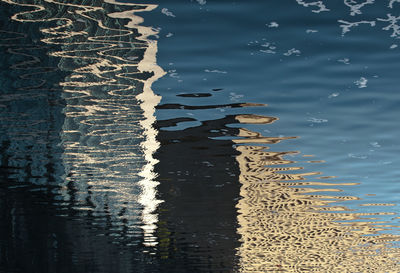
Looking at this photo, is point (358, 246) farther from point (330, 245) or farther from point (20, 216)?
point (20, 216)

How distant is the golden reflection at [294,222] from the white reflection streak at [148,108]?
37.9 inches

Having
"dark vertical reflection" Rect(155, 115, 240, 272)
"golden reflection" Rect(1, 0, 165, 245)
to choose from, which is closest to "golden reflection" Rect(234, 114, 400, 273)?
"dark vertical reflection" Rect(155, 115, 240, 272)

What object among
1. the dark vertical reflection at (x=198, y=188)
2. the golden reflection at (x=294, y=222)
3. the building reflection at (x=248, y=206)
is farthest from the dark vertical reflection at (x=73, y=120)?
the golden reflection at (x=294, y=222)

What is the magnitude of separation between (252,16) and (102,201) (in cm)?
545

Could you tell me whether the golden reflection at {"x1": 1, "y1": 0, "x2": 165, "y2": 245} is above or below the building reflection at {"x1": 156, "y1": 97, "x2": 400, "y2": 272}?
above

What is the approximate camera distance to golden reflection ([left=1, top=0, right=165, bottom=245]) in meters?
3.65

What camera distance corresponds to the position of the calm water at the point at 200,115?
12.3 feet

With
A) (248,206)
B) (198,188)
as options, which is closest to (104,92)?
(198,188)

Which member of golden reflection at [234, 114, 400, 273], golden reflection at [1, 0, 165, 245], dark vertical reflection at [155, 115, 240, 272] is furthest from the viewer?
golden reflection at [234, 114, 400, 273]

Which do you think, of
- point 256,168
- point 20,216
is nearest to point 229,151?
point 256,168

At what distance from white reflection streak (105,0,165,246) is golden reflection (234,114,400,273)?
0.96m

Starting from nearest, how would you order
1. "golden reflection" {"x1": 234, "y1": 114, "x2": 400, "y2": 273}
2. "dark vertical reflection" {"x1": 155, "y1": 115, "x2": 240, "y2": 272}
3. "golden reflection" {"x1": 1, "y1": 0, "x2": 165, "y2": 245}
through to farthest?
1. "golden reflection" {"x1": 1, "y1": 0, "x2": 165, "y2": 245}
2. "dark vertical reflection" {"x1": 155, "y1": 115, "x2": 240, "y2": 272}
3. "golden reflection" {"x1": 234, "y1": 114, "x2": 400, "y2": 273}

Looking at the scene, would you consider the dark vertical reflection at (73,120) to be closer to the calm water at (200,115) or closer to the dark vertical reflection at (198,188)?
the calm water at (200,115)

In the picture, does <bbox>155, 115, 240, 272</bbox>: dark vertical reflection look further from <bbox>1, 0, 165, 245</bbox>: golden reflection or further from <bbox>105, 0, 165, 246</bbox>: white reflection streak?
<bbox>1, 0, 165, 245</bbox>: golden reflection
